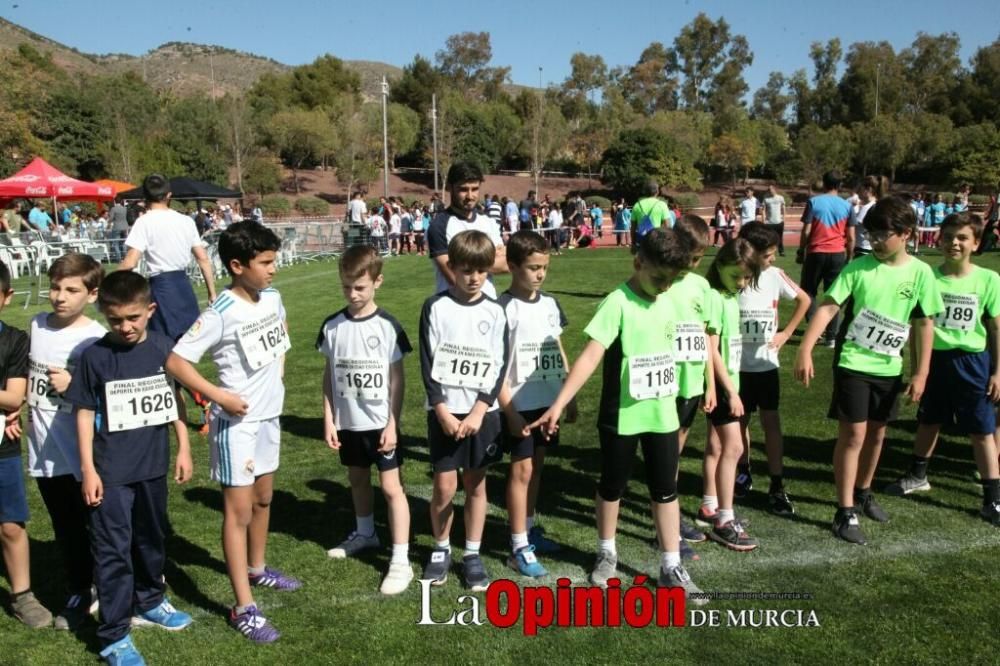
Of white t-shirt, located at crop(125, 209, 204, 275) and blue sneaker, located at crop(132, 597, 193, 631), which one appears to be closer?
blue sneaker, located at crop(132, 597, 193, 631)

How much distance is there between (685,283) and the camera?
4117 mm

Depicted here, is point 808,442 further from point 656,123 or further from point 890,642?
point 656,123

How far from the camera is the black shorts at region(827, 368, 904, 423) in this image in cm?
446

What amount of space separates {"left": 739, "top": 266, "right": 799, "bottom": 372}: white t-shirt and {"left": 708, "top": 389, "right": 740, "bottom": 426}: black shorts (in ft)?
1.53

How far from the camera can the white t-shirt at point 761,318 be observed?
482 centimetres

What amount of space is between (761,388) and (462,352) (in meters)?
2.09

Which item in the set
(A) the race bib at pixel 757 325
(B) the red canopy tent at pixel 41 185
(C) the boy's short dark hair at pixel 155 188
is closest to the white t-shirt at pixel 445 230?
(A) the race bib at pixel 757 325

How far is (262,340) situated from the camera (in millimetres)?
3693

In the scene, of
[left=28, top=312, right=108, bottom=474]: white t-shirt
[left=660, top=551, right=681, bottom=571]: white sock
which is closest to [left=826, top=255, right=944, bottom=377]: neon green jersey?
[left=660, top=551, right=681, bottom=571]: white sock

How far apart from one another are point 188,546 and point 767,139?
7685cm

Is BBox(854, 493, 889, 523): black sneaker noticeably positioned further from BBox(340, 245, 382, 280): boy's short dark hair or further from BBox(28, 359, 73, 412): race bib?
BBox(28, 359, 73, 412): race bib

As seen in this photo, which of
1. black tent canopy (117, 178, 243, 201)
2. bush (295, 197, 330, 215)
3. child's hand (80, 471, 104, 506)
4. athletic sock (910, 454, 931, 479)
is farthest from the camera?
bush (295, 197, 330, 215)

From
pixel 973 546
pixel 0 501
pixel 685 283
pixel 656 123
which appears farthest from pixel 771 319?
pixel 656 123

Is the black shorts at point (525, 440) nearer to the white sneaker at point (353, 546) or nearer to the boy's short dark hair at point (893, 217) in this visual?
the white sneaker at point (353, 546)
